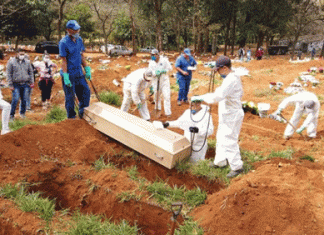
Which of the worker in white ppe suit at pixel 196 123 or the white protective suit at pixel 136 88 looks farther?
the white protective suit at pixel 136 88

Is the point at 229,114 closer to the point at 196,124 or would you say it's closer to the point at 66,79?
the point at 196,124

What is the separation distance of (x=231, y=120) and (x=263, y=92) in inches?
324

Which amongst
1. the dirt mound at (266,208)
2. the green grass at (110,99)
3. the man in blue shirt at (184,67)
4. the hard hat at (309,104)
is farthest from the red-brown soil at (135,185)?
the man in blue shirt at (184,67)

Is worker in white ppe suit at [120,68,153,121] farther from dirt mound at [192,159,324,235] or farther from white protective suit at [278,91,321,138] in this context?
white protective suit at [278,91,321,138]

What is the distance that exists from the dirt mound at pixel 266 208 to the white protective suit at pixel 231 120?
54 cm

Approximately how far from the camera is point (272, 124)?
741 cm

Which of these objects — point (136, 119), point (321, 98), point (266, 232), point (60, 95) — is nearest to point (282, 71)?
point (321, 98)

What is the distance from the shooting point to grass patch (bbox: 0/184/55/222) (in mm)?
3105

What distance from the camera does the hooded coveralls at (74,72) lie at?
473 cm

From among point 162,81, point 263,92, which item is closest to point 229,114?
point 162,81

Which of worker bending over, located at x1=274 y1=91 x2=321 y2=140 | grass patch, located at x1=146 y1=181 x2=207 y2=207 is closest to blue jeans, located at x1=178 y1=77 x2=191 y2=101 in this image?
worker bending over, located at x1=274 y1=91 x2=321 y2=140

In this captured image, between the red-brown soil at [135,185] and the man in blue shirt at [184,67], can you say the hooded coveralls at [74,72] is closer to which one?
the red-brown soil at [135,185]

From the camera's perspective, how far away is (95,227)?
2969mm

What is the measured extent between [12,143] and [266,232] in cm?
365
